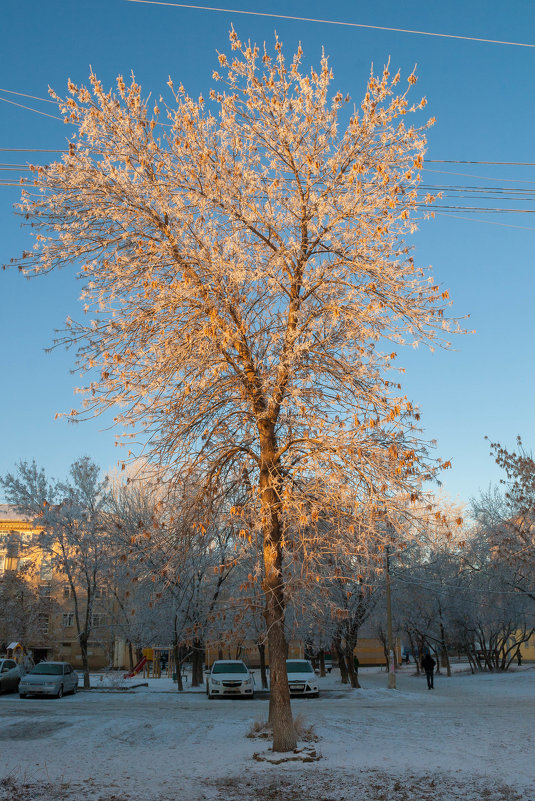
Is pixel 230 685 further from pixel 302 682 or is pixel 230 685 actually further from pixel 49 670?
pixel 49 670

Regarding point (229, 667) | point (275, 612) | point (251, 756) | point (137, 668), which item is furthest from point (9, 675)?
point (137, 668)

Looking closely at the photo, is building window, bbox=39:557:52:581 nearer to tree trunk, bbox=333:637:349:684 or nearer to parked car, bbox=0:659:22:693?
parked car, bbox=0:659:22:693

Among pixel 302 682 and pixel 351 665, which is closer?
pixel 302 682

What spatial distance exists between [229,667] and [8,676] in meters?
8.85

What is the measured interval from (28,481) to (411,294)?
81.3 ft

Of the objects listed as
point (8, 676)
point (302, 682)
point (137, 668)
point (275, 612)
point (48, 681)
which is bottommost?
point (137, 668)

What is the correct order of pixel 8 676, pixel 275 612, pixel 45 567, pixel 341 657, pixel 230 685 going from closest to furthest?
pixel 275 612
pixel 230 685
pixel 8 676
pixel 341 657
pixel 45 567

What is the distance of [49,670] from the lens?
24.2 meters

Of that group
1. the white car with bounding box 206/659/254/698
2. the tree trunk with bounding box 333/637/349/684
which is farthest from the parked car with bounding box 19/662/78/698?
the tree trunk with bounding box 333/637/349/684

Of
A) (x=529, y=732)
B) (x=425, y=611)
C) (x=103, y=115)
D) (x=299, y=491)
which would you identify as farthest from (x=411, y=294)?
(x=425, y=611)

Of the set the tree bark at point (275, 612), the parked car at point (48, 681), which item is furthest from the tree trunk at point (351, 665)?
the tree bark at point (275, 612)

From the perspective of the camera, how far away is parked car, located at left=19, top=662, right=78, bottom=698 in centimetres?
2316

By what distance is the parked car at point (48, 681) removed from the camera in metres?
23.2

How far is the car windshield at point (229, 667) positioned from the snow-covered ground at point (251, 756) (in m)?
5.15
